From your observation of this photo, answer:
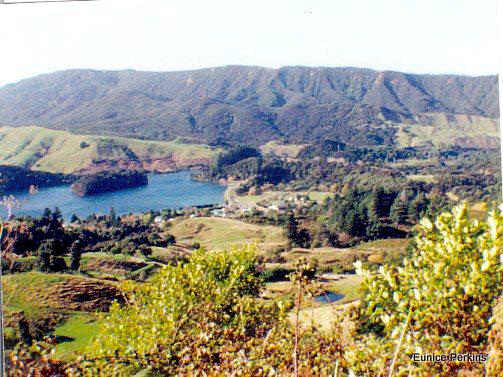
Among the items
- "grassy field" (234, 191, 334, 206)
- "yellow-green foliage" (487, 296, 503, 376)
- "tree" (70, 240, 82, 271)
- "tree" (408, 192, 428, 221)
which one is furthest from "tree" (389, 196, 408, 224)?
"tree" (70, 240, 82, 271)

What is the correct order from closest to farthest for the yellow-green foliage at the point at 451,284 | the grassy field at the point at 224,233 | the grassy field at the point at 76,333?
the yellow-green foliage at the point at 451,284
the grassy field at the point at 76,333
the grassy field at the point at 224,233

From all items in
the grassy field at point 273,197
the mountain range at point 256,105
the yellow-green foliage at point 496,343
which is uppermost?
the mountain range at point 256,105

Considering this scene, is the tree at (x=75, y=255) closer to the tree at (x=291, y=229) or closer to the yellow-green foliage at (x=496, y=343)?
the tree at (x=291, y=229)

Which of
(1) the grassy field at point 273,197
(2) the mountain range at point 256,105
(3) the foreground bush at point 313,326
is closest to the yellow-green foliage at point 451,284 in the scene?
(3) the foreground bush at point 313,326

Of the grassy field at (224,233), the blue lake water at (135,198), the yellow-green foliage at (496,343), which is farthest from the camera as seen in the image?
the blue lake water at (135,198)

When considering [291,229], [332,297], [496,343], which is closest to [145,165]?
[291,229]

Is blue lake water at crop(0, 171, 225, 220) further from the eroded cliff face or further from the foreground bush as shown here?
the foreground bush
